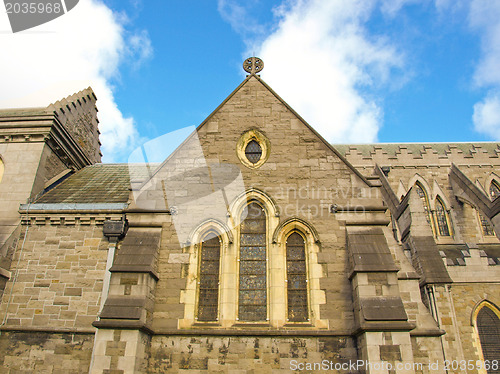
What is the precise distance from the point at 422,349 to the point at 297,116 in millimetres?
6773

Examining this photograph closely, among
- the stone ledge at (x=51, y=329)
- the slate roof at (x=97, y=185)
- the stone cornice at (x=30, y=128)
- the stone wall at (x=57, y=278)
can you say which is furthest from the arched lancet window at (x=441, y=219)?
the stone cornice at (x=30, y=128)

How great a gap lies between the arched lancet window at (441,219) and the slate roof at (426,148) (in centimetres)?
345

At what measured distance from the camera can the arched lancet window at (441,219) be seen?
819 inches

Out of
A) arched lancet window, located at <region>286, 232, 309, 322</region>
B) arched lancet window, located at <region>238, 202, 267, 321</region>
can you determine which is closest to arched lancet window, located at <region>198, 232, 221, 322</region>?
arched lancet window, located at <region>238, 202, 267, 321</region>

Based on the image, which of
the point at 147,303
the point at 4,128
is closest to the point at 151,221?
the point at 147,303

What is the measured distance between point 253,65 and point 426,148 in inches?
602

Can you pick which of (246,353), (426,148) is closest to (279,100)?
(246,353)

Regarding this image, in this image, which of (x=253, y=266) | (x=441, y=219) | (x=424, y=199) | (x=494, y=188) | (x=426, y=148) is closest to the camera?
(x=253, y=266)

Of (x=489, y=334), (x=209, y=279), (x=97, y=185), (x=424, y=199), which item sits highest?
(x=424, y=199)

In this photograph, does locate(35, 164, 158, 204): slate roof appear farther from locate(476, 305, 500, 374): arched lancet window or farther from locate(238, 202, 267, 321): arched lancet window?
locate(476, 305, 500, 374): arched lancet window

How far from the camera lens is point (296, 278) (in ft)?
31.8

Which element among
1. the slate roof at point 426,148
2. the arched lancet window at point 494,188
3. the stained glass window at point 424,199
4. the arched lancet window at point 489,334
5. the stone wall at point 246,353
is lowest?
the stone wall at point 246,353

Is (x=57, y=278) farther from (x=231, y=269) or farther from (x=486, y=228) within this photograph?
(x=486, y=228)

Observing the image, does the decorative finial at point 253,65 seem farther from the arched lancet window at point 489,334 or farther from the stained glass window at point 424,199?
the stained glass window at point 424,199
